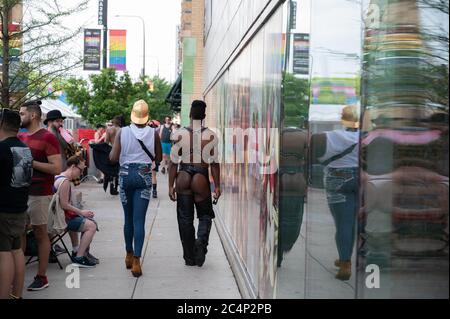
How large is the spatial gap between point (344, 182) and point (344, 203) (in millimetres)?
95

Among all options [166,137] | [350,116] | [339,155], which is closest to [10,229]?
[339,155]

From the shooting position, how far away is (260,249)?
182 inches

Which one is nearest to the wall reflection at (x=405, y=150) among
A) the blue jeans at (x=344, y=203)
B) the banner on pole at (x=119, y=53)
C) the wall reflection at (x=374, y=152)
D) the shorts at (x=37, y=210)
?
the wall reflection at (x=374, y=152)

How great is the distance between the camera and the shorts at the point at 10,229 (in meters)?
4.42

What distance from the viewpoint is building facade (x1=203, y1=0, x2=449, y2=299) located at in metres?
1.86

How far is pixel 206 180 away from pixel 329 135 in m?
4.10

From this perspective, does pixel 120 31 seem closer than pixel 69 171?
No

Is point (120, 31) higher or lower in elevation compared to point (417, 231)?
higher

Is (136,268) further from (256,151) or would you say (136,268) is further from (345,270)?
(345,270)

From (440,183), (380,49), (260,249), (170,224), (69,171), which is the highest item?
(380,49)

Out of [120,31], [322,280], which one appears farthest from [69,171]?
[120,31]

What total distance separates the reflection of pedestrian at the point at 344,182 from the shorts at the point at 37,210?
3.37m

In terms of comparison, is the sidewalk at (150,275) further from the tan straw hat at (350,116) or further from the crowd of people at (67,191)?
the tan straw hat at (350,116)
